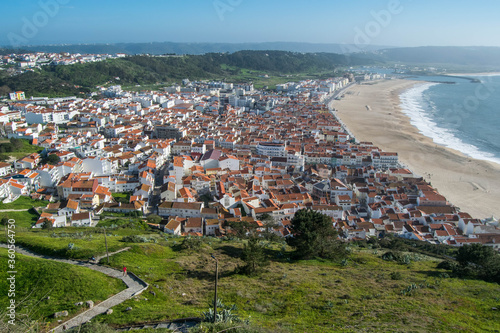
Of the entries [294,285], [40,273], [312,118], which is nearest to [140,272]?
[40,273]

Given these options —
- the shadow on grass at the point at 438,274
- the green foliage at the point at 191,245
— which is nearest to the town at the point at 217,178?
the green foliage at the point at 191,245

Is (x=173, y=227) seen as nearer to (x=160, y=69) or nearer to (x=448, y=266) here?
(x=448, y=266)

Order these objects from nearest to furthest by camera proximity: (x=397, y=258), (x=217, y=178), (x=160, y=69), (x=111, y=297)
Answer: (x=111, y=297), (x=397, y=258), (x=217, y=178), (x=160, y=69)

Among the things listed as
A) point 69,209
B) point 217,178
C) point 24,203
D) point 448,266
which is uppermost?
point 217,178

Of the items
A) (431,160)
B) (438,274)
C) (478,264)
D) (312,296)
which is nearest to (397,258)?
(438,274)

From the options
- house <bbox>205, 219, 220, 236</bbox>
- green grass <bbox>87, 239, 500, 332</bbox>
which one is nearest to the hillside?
house <bbox>205, 219, 220, 236</bbox>

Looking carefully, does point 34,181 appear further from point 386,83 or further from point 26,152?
point 386,83

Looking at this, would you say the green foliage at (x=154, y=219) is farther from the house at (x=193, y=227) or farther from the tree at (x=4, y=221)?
the tree at (x=4, y=221)

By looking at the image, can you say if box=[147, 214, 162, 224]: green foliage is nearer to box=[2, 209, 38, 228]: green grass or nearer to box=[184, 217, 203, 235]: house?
box=[184, 217, 203, 235]: house
